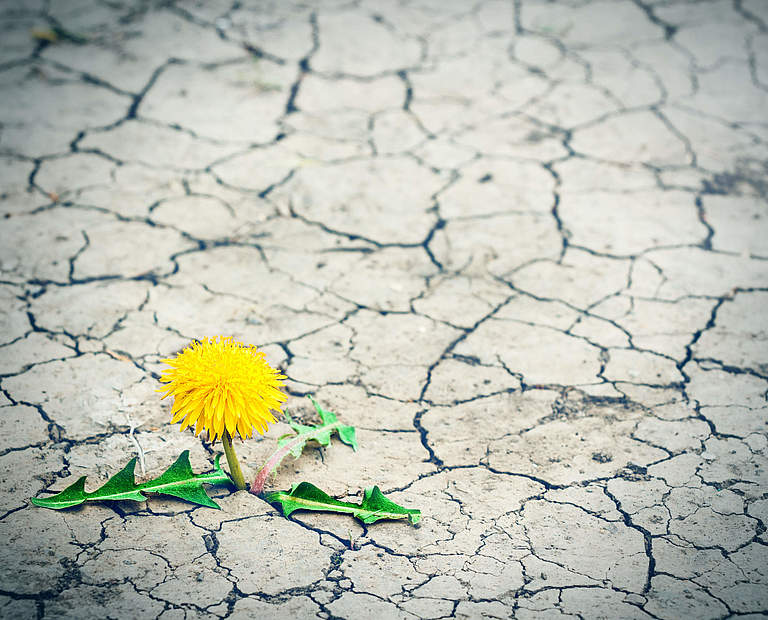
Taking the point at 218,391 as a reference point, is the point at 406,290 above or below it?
below

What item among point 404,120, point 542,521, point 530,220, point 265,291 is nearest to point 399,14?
point 404,120

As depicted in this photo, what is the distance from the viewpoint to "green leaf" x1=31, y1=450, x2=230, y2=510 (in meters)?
1.86

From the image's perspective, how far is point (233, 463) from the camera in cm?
191

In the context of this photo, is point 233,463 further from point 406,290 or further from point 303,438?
point 406,290

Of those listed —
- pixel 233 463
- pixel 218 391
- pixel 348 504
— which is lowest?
pixel 348 504

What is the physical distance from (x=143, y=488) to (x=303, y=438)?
0.48m

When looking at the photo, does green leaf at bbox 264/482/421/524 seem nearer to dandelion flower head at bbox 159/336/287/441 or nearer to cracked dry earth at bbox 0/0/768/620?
cracked dry earth at bbox 0/0/768/620

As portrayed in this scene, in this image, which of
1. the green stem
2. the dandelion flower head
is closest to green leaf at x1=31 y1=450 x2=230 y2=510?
the green stem

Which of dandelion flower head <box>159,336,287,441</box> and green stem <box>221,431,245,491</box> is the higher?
dandelion flower head <box>159,336,287,441</box>

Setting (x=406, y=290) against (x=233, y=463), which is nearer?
(x=233, y=463)

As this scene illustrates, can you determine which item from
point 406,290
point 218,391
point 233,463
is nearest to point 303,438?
point 233,463

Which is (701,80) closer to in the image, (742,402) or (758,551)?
(742,402)

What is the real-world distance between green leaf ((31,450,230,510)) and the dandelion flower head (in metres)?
0.16

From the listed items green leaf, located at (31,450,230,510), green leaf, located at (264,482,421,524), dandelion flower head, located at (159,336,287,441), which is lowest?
green leaf, located at (264,482,421,524)
